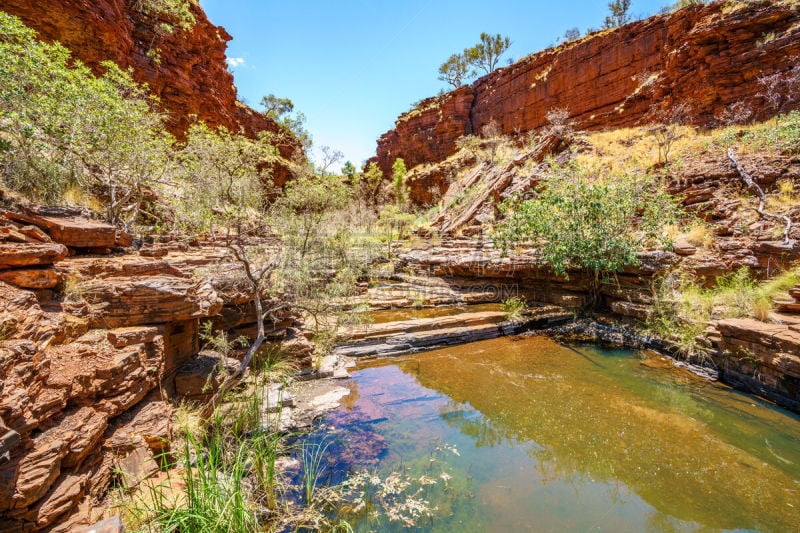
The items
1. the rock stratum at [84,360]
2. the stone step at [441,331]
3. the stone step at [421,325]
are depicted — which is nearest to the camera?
the rock stratum at [84,360]

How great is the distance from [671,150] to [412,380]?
1736 cm

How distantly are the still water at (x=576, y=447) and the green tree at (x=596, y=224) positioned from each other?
341 cm

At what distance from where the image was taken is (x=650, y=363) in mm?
7402

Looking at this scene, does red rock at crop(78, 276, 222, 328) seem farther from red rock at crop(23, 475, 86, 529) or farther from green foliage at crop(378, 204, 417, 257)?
green foliage at crop(378, 204, 417, 257)

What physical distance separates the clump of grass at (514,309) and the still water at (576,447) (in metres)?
3.00

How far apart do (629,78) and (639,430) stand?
29136 mm

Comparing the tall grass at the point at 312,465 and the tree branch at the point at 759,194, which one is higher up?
the tree branch at the point at 759,194

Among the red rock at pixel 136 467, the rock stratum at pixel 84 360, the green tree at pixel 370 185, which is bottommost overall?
the red rock at pixel 136 467

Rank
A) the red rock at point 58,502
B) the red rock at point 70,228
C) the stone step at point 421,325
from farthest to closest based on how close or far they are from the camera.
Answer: the stone step at point 421,325 < the red rock at point 70,228 < the red rock at point 58,502

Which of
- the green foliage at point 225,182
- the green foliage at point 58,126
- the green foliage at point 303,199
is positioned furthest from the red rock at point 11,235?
the green foliage at point 303,199

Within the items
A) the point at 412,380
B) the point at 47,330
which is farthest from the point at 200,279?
the point at 412,380

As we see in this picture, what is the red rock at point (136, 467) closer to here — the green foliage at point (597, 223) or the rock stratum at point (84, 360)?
the rock stratum at point (84, 360)

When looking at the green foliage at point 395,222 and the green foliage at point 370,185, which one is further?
the green foliage at point 370,185

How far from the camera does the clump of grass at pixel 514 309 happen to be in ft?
33.7
